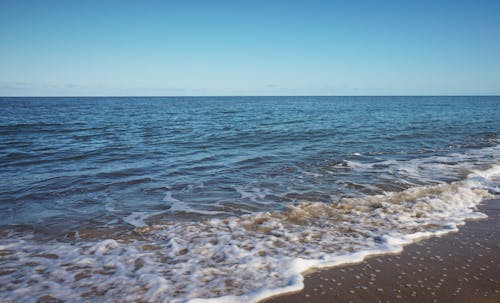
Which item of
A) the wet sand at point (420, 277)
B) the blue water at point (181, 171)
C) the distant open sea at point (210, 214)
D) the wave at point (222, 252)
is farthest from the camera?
the blue water at point (181, 171)

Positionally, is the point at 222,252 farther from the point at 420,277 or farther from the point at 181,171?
the point at 181,171

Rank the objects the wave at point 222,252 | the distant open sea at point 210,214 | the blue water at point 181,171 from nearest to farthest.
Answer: the wave at point 222,252
the distant open sea at point 210,214
the blue water at point 181,171

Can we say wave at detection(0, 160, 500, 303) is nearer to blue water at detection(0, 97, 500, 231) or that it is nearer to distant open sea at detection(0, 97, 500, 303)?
distant open sea at detection(0, 97, 500, 303)

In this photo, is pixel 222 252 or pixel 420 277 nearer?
pixel 420 277

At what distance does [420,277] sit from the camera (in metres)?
4.21

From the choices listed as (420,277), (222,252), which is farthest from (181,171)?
(420,277)

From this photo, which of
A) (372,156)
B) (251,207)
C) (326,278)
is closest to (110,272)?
(326,278)

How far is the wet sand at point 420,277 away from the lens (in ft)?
12.4

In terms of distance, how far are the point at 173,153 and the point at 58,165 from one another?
15.1ft

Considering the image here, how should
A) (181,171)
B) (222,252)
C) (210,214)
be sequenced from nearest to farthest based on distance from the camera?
(222,252) < (210,214) < (181,171)

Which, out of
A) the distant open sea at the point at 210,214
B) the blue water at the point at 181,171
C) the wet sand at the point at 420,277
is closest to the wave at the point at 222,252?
the distant open sea at the point at 210,214

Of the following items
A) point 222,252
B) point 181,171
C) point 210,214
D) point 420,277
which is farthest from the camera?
point 181,171

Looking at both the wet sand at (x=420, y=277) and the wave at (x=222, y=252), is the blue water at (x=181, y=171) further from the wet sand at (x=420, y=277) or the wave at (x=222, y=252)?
the wet sand at (x=420, y=277)

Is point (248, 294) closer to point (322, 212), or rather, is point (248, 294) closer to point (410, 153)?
point (322, 212)
